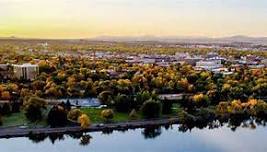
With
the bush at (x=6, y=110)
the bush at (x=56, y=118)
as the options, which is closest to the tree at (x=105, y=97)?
the bush at (x=56, y=118)

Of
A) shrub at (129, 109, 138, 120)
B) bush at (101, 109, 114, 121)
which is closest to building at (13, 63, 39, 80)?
shrub at (129, 109, 138, 120)

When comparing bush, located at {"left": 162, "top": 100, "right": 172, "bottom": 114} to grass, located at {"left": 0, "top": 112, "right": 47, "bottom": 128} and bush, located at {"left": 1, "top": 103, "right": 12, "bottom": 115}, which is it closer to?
grass, located at {"left": 0, "top": 112, "right": 47, "bottom": 128}

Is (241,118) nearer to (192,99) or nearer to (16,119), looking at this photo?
(192,99)

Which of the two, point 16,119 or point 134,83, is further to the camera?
point 134,83

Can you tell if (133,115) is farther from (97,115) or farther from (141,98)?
(141,98)

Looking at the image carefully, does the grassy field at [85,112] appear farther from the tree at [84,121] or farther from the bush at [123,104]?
the tree at [84,121]

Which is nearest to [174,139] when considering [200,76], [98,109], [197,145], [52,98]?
[197,145]
